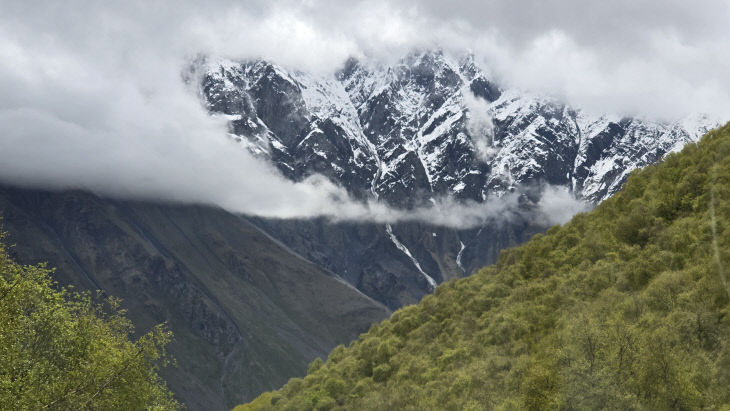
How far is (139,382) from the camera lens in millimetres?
41219

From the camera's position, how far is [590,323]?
43.6 meters

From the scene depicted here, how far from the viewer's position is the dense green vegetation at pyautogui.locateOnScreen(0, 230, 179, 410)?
29.8 metres

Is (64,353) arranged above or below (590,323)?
below

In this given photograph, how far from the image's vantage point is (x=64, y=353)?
37.6 meters

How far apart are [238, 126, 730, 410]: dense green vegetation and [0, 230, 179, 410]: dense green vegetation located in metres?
24.9

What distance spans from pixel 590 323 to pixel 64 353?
119 feet

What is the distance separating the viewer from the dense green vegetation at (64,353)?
2977 centimetres

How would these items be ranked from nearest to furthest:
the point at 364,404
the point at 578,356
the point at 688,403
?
the point at 688,403, the point at 578,356, the point at 364,404

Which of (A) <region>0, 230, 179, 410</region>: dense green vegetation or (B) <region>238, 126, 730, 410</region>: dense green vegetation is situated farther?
(B) <region>238, 126, 730, 410</region>: dense green vegetation

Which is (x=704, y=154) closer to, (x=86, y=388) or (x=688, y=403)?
(x=688, y=403)

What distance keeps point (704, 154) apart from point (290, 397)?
2533 inches

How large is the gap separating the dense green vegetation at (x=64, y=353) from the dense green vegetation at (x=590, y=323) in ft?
81.7

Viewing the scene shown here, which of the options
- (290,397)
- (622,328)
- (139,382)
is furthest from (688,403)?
(290,397)

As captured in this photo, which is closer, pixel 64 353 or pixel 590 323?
pixel 64 353
